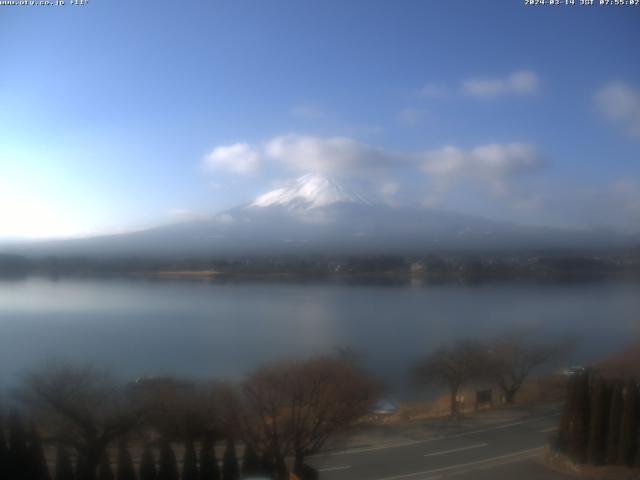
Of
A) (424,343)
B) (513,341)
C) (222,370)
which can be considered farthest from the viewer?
(513,341)

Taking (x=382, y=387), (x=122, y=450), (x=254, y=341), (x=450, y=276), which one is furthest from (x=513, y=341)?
(x=122, y=450)

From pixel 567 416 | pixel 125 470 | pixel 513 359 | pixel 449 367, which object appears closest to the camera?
pixel 125 470

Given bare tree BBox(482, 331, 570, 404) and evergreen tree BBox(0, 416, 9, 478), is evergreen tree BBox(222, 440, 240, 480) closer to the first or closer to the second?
evergreen tree BBox(0, 416, 9, 478)

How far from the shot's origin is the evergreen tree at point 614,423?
264 centimetres

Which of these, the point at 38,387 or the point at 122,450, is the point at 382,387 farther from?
the point at 38,387

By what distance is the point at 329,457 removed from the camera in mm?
2568

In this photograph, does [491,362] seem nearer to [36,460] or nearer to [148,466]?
[148,466]

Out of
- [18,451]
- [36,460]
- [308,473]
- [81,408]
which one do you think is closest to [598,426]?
[308,473]

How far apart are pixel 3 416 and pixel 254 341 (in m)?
1.32

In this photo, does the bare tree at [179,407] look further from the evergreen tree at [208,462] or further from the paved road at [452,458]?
the paved road at [452,458]

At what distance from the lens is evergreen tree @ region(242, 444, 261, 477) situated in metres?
2.49

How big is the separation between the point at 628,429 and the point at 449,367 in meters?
0.95

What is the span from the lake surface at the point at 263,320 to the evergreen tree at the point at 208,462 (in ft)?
1.10

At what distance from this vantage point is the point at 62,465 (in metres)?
2.47
